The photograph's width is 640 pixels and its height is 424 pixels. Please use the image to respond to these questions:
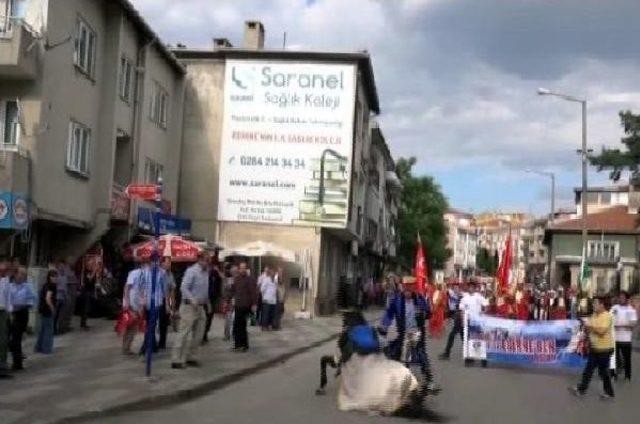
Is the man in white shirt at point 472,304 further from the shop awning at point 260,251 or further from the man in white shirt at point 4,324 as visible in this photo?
the shop awning at point 260,251

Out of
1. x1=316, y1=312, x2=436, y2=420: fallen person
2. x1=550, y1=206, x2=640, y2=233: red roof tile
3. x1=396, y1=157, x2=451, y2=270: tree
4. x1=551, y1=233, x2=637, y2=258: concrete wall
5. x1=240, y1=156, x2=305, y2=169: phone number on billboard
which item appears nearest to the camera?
x1=316, y1=312, x2=436, y2=420: fallen person

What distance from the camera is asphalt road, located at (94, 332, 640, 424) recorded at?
36.7 feet

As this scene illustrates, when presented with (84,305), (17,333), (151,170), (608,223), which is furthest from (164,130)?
(608,223)

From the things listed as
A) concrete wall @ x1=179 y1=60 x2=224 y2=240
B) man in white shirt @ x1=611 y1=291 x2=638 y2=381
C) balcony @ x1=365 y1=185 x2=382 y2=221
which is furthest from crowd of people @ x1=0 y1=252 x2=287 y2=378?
balcony @ x1=365 y1=185 x2=382 y2=221

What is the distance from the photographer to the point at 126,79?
2842 centimetres

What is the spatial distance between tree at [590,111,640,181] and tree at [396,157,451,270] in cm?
4471

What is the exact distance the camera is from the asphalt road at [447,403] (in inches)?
441

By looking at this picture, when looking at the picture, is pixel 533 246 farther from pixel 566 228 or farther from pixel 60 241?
pixel 60 241

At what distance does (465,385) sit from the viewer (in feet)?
51.8

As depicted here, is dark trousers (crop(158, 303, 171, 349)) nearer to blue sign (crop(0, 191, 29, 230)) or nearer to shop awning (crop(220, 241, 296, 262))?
blue sign (crop(0, 191, 29, 230))

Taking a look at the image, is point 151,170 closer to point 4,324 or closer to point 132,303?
point 132,303

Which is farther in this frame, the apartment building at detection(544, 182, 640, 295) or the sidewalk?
the apartment building at detection(544, 182, 640, 295)

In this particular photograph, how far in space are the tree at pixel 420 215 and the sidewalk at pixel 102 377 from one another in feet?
228

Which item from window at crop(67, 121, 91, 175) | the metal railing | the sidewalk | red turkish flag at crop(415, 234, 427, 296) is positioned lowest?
the sidewalk
